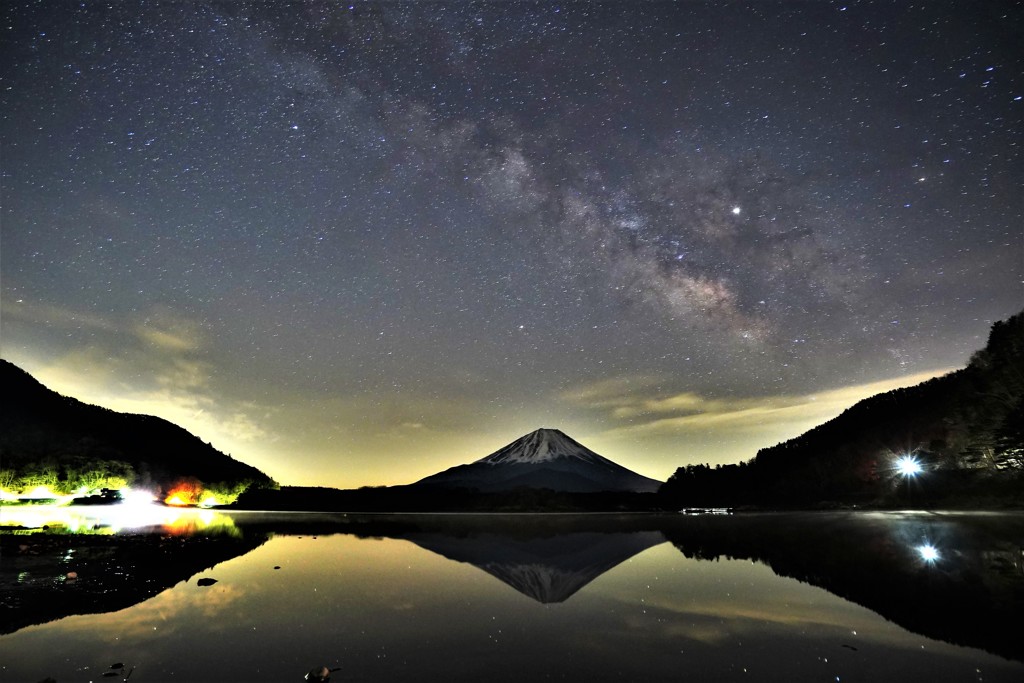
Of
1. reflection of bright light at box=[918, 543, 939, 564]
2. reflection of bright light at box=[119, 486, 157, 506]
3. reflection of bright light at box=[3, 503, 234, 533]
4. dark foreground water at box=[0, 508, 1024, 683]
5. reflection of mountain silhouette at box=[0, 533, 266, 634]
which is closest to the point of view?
dark foreground water at box=[0, 508, 1024, 683]

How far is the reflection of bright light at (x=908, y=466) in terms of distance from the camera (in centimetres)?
8762

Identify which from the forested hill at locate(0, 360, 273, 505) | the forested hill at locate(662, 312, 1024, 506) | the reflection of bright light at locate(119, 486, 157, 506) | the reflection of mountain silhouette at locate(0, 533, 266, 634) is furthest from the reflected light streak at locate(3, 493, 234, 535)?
the forested hill at locate(662, 312, 1024, 506)

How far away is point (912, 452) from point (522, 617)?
343ft

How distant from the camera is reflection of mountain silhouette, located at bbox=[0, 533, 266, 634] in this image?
14.6 meters

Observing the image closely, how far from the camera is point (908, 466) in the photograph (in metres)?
90.1

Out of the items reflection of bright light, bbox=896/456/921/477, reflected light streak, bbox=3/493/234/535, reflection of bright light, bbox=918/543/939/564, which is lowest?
reflected light streak, bbox=3/493/234/535

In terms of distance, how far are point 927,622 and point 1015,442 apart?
50446mm

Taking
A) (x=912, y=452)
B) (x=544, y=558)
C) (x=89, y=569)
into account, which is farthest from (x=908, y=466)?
(x=89, y=569)

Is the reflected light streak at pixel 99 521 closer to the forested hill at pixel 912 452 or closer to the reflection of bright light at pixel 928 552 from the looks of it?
the reflection of bright light at pixel 928 552

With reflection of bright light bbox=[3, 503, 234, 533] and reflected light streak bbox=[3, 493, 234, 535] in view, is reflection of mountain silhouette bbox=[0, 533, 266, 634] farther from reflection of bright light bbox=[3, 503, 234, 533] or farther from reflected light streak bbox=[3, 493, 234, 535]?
reflection of bright light bbox=[3, 503, 234, 533]

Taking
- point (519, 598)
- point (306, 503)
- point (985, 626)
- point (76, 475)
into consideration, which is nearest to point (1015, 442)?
point (985, 626)

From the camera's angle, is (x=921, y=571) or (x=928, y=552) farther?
(x=928, y=552)

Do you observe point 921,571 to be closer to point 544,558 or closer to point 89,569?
point 544,558

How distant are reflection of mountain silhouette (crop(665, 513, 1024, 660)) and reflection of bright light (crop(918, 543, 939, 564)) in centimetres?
20
